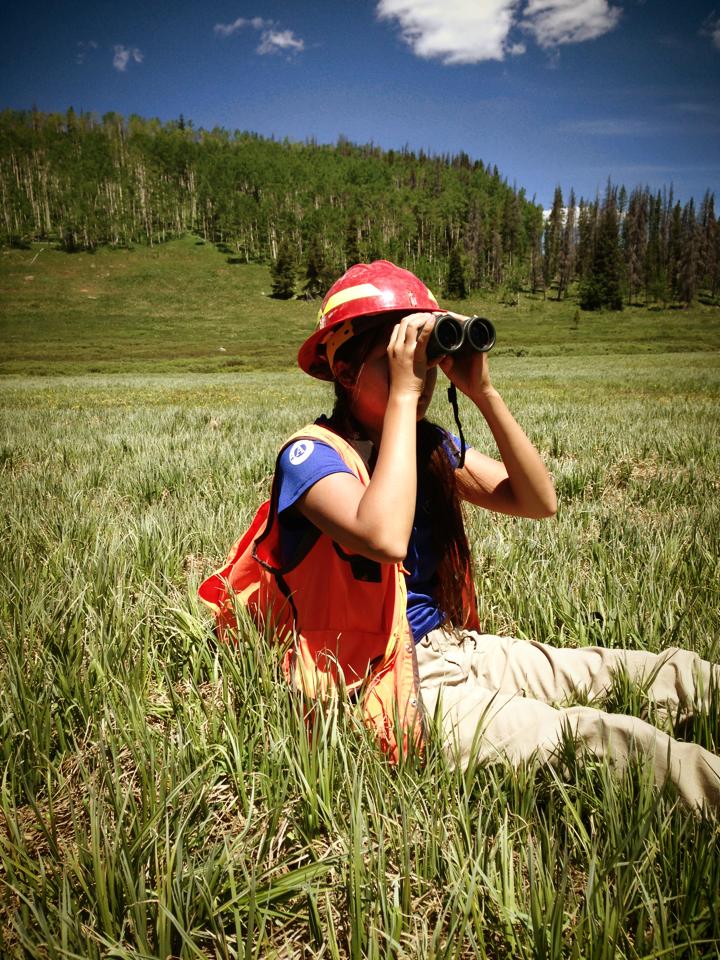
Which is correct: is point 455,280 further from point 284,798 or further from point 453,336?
point 284,798

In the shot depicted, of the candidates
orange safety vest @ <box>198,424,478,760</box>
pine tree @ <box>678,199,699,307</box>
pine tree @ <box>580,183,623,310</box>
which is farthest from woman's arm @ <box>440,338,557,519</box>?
pine tree @ <box>678,199,699,307</box>

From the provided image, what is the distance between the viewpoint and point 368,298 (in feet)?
5.40

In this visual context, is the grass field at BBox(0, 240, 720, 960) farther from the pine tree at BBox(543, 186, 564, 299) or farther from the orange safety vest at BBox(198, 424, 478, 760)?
the pine tree at BBox(543, 186, 564, 299)

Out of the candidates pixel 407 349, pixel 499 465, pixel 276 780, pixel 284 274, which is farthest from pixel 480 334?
pixel 284 274

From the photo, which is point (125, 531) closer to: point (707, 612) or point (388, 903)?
point (388, 903)

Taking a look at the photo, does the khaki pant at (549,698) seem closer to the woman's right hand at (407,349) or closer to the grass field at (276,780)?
the grass field at (276,780)

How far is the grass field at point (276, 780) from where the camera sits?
97cm

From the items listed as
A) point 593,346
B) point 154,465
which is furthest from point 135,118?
point 154,465

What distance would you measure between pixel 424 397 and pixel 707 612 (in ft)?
5.19

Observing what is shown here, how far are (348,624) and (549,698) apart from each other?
0.83 m

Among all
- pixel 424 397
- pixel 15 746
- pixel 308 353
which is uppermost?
pixel 308 353

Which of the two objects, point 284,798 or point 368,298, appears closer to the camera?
point 284,798

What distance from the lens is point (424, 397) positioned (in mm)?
1679

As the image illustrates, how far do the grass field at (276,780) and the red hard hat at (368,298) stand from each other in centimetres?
108
